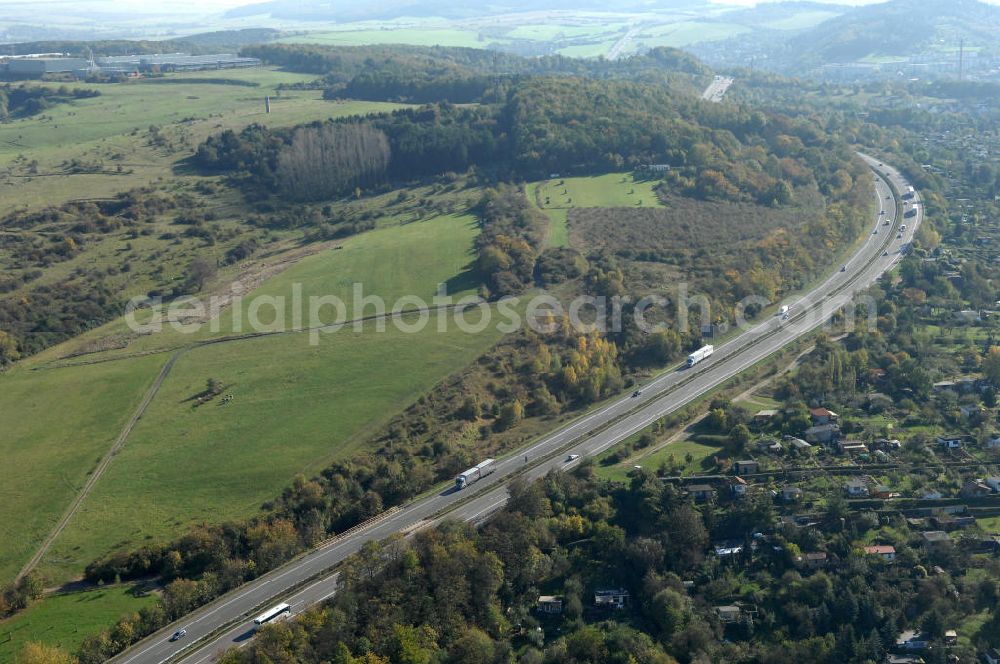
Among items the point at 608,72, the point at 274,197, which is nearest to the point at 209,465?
the point at 274,197

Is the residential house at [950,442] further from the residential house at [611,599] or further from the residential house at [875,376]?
the residential house at [611,599]

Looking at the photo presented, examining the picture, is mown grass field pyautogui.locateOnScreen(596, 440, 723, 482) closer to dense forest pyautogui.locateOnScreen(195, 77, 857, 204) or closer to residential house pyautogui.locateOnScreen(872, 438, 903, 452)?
residential house pyautogui.locateOnScreen(872, 438, 903, 452)

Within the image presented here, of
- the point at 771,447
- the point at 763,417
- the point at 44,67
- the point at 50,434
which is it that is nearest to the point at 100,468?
the point at 50,434

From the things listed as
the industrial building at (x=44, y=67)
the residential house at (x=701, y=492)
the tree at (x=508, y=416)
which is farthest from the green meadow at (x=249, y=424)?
the industrial building at (x=44, y=67)

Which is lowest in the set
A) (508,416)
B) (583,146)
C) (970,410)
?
(970,410)

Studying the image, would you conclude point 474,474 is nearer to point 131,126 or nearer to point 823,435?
point 823,435

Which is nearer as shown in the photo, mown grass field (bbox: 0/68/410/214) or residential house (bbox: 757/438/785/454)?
residential house (bbox: 757/438/785/454)

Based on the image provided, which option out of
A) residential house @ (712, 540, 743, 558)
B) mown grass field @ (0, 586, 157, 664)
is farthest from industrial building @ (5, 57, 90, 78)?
residential house @ (712, 540, 743, 558)
